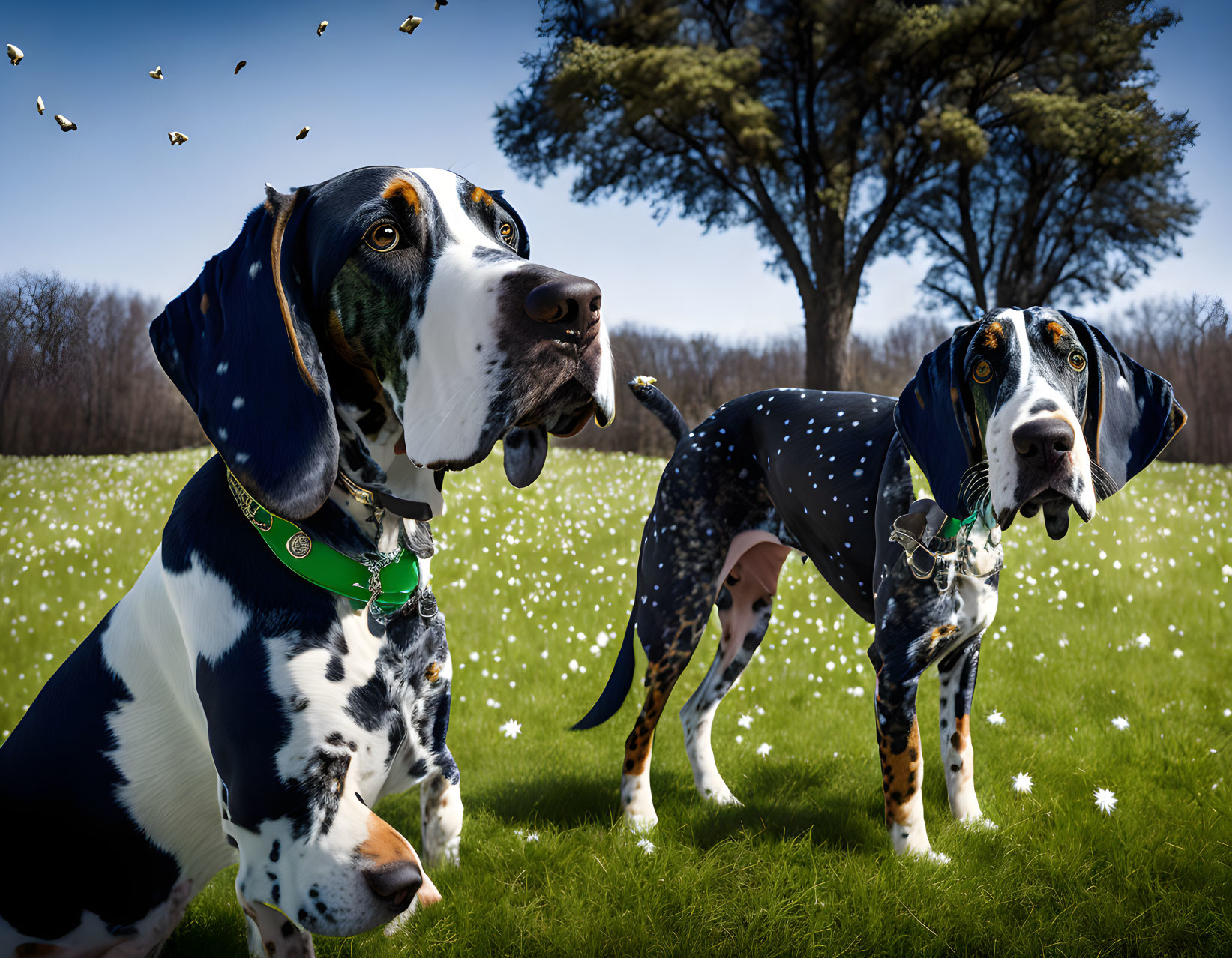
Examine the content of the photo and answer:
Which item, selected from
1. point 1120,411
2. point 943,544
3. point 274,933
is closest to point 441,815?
point 274,933

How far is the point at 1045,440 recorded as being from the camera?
2229 mm

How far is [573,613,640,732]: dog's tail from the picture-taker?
357 centimetres

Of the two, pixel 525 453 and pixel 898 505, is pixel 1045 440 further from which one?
pixel 525 453

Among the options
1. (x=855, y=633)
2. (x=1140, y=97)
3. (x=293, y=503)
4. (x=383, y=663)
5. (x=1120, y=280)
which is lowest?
(x=855, y=633)

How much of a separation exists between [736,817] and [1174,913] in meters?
1.53

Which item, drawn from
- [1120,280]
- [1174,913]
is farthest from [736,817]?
[1120,280]

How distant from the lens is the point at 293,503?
1.69m

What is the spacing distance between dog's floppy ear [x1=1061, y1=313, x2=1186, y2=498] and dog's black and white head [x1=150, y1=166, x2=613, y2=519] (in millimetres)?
1734

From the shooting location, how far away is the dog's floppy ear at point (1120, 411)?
8.25 feet

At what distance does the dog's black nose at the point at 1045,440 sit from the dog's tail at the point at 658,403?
1749mm

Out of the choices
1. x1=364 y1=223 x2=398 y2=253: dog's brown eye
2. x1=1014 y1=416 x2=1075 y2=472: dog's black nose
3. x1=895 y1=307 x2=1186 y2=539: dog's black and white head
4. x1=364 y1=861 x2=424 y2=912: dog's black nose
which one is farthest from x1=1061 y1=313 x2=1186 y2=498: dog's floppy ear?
x1=364 y1=861 x2=424 y2=912: dog's black nose

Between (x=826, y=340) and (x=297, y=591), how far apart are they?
12.4 metres

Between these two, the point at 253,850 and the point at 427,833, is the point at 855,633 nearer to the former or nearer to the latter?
the point at 427,833

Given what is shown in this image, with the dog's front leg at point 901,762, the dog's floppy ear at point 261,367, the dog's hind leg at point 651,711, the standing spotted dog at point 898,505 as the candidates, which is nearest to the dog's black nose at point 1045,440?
the standing spotted dog at point 898,505
